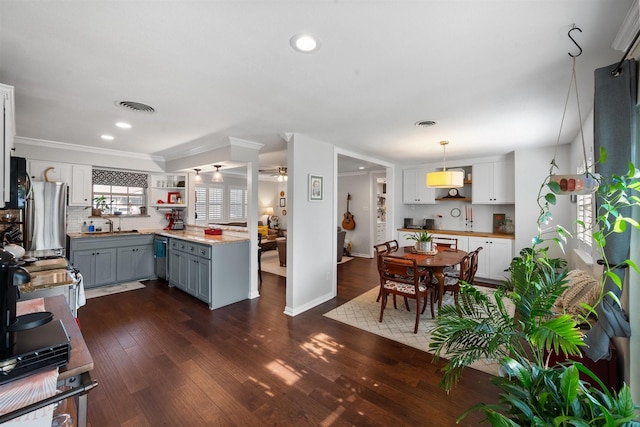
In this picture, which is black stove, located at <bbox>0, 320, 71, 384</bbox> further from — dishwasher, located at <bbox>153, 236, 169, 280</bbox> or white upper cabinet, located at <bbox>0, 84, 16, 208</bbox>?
dishwasher, located at <bbox>153, 236, 169, 280</bbox>

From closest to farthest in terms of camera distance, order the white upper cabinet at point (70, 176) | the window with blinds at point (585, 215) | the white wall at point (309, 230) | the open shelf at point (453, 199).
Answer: the window with blinds at point (585, 215) → the white wall at point (309, 230) → the white upper cabinet at point (70, 176) → the open shelf at point (453, 199)

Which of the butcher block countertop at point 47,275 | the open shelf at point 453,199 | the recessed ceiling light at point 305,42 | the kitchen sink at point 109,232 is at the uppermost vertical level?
the recessed ceiling light at point 305,42

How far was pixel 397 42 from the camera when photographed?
62.4 inches

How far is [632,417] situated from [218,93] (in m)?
2.91

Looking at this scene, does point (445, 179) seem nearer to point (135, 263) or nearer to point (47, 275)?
point (47, 275)

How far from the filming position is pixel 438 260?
344 centimetres

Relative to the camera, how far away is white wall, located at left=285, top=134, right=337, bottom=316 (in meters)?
3.54

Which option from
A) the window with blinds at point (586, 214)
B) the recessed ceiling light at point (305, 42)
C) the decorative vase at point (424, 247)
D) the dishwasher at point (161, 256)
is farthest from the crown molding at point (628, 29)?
the dishwasher at point (161, 256)

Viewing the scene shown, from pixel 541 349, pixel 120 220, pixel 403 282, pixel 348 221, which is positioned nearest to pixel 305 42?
pixel 541 349

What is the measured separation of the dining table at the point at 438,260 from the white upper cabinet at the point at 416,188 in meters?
2.05

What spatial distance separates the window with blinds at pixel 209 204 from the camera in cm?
786

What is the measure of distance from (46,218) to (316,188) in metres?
3.96

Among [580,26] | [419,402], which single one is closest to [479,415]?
[419,402]

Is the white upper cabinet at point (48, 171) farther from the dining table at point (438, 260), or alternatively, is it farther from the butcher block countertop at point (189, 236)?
the dining table at point (438, 260)
